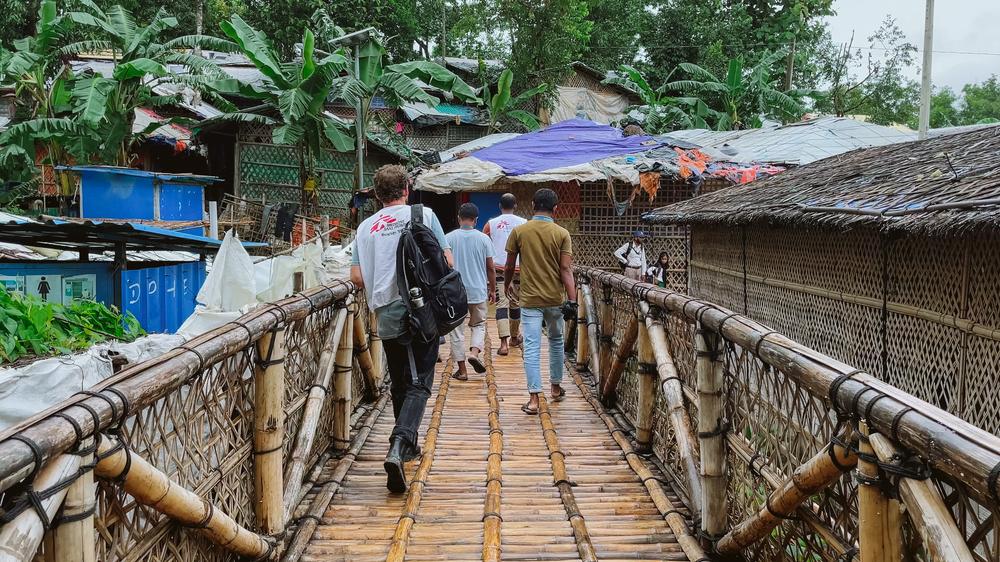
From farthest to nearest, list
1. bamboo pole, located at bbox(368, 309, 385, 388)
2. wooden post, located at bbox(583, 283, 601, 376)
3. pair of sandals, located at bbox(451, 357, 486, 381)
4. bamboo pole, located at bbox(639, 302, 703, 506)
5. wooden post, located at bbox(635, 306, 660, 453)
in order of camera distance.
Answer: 1. pair of sandals, located at bbox(451, 357, 486, 381)
2. wooden post, located at bbox(583, 283, 601, 376)
3. bamboo pole, located at bbox(368, 309, 385, 388)
4. wooden post, located at bbox(635, 306, 660, 453)
5. bamboo pole, located at bbox(639, 302, 703, 506)

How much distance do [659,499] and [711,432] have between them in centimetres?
72

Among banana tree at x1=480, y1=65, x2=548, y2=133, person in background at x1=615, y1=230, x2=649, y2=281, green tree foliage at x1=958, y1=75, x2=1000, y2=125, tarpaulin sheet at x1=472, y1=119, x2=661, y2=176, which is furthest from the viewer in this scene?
green tree foliage at x1=958, y1=75, x2=1000, y2=125

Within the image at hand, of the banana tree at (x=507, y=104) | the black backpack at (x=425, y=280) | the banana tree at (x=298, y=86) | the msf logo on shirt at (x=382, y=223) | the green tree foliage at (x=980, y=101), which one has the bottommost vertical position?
the black backpack at (x=425, y=280)

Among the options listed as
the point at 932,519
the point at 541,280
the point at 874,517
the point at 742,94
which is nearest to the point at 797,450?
the point at 874,517

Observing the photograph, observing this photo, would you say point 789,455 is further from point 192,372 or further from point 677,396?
point 192,372

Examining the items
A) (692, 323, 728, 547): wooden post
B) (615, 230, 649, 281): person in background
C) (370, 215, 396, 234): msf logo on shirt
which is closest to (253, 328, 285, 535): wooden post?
(370, 215, 396, 234): msf logo on shirt

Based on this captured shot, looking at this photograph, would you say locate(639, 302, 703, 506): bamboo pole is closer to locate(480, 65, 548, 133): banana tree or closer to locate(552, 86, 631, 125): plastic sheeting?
locate(480, 65, 548, 133): banana tree

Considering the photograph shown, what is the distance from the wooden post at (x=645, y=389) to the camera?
492cm

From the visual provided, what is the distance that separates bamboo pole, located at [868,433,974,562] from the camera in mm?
1736

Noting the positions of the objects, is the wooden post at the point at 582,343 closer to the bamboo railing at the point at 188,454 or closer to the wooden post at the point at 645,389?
the wooden post at the point at 645,389

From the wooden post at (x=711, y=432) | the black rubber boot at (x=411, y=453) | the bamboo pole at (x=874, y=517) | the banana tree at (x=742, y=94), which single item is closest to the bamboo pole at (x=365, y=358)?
the black rubber boot at (x=411, y=453)

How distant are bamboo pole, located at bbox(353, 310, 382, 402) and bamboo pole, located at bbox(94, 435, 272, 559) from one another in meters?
2.46

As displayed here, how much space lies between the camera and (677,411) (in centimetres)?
409

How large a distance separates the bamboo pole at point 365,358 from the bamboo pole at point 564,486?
139 centimetres
